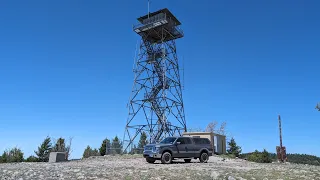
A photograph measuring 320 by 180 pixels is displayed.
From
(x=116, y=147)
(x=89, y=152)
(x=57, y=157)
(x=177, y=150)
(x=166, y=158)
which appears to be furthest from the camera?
(x=89, y=152)

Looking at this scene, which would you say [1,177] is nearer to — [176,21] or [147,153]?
[147,153]

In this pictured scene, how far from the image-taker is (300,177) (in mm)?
11570

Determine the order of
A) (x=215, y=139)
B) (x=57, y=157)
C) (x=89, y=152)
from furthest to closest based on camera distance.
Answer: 1. (x=89, y=152)
2. (x=215, y=139)
3. (x=57, y=157)

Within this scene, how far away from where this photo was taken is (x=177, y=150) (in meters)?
20.9

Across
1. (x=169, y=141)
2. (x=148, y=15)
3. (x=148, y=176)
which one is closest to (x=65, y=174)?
(x=148, y=176)

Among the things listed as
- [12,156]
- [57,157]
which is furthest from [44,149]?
[57,157]

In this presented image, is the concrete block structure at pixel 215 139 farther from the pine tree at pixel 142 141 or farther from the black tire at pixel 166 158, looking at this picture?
the black tire at pixel 166 158

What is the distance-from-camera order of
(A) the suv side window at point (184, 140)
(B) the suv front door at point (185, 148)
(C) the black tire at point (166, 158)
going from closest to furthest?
(C) the black tire at point (166, 158) < (B) the suv front door at point (185, 148) < (A) the suv side window at point (184, 140)

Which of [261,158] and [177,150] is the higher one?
[177,150]

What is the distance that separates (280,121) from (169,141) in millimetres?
18202

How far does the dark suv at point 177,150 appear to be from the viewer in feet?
66.3

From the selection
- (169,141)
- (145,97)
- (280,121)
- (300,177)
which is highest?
(145,97)

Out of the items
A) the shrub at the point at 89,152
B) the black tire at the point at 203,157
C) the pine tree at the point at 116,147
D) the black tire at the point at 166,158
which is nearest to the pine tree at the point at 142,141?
the pine tree at the point at 116,147

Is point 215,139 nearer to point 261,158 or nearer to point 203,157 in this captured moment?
point 261,158
